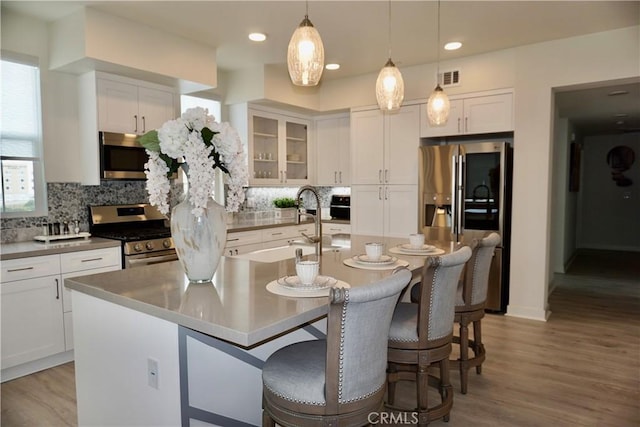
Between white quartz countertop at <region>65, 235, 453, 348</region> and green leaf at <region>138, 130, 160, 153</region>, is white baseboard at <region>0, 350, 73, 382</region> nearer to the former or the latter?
white quartz countertop at <region>65, 235, 453, 348</region>

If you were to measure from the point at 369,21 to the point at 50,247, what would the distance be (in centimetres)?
312

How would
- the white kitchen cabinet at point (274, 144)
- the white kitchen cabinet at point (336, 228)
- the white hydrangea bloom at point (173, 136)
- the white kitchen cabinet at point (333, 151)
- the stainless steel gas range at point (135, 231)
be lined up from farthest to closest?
the white kitchen cabinet at point (333, 151)
the white kitchen cabinet at point (336, 228)
the white kitchen cabinet at point (274, 144)
the stainless steel gas range at point (135, 231)
the white hydrangea bloom at point (173, 136)

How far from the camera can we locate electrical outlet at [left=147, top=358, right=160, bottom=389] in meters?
1.53

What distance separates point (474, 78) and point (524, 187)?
1274 mm

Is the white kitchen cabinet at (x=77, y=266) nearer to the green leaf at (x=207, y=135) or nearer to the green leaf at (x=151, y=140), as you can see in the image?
the green leaf at (x=151, y=140)

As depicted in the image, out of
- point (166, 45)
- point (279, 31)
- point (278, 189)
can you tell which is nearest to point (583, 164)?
point (278, 189)

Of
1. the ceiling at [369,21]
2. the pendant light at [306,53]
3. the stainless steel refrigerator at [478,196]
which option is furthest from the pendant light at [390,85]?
the stainless steel refrigerator at [478,196]

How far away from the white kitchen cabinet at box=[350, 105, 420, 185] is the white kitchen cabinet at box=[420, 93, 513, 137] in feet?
1.10

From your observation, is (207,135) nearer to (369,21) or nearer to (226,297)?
(226,297)

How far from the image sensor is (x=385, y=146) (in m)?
5.03

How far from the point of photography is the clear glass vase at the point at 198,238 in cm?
174

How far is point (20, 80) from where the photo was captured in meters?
3.39

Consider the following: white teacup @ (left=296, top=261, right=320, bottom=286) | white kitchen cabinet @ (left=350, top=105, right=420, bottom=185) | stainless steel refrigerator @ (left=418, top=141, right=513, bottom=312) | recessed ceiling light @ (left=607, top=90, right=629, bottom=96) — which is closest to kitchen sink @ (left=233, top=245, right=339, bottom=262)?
white teacup @ (left=296, top=261, right=320, bottom=286)

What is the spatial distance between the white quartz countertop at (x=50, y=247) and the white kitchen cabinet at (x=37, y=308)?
0.12 feet
